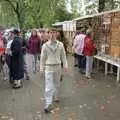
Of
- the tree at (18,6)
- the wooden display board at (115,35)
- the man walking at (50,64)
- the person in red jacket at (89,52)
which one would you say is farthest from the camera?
the tree at (18,6)

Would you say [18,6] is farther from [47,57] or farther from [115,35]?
[47,57]

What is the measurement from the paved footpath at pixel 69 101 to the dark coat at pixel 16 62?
448 millimetres

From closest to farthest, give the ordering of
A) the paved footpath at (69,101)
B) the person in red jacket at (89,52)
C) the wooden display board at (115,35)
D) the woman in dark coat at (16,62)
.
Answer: the paved footpath at (69,101), the woman in dark coat at (16,62), the wooden display board at (115,35), the person in red jacket at (89,52)

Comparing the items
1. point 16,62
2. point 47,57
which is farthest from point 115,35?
point 47,57

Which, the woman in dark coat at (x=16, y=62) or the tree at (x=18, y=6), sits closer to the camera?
the woman in dark coat at (x=16, y=62)

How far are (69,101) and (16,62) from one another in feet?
12.0

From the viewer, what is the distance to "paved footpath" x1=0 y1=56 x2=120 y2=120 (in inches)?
428

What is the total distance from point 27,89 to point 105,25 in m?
5.82

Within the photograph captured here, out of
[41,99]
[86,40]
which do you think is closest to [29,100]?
[41,99]

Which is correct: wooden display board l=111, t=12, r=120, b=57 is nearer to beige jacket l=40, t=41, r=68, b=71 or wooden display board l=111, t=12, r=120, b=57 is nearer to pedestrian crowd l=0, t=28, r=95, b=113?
pedestrian crowd l=0, t=28, r=95, b=113

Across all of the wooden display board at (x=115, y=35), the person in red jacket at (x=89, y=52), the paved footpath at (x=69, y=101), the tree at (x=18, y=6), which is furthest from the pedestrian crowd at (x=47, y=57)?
the tree at (x=18, y=6)

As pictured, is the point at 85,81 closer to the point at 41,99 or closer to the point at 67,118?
the point at 41,99

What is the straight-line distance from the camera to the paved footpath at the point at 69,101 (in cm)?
1088

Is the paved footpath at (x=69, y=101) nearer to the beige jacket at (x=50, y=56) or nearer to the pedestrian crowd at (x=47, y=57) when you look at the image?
the pedestrian crowd at (x=47, y=57)
